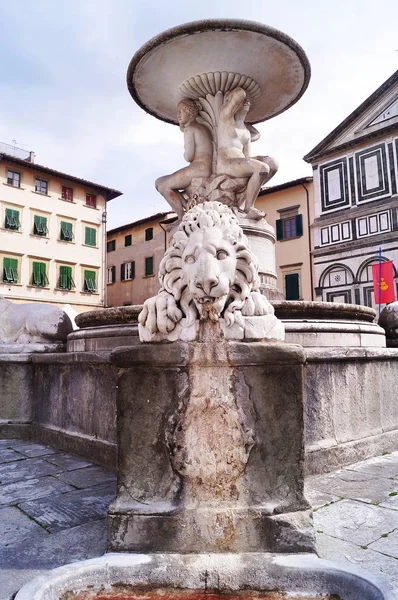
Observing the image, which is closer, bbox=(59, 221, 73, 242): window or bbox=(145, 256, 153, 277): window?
bbox=(59, 221, 73, 242): window

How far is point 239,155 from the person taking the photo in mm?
6160

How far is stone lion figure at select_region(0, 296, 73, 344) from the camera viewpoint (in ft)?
17.2

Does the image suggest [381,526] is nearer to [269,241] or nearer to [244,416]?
[244,416]

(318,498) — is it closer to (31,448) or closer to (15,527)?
(15,527)

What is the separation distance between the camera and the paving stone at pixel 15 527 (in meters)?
2.31

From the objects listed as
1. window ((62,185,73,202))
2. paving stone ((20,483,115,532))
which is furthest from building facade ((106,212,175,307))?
paving stone ((20,483,115,532))

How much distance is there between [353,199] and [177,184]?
65.2 ft

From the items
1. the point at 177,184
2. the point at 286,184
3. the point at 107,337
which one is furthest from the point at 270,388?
the point at 286,184

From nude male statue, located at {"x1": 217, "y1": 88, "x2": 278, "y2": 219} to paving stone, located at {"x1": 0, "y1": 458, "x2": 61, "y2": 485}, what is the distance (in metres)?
3.80

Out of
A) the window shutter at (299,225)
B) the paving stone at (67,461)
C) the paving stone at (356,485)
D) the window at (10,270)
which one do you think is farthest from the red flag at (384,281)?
the window at (10,270)

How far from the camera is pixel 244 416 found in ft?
7.14

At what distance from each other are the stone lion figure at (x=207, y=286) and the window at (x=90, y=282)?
2978 centimetres

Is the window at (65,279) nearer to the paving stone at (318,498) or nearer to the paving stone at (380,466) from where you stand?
the paving stone at (380,466)

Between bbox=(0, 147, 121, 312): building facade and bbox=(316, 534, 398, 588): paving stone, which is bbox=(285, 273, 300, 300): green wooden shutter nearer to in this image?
bbox=(0, 147, 121, 312): building facade
